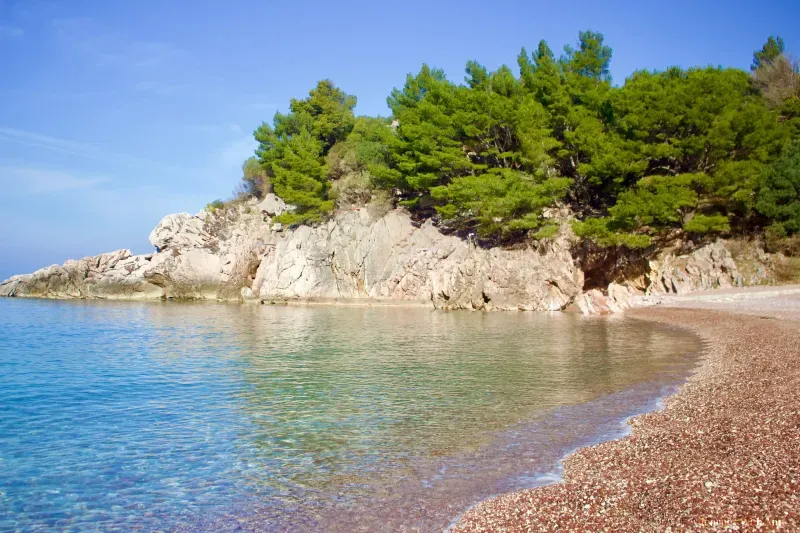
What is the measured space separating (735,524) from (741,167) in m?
37.5

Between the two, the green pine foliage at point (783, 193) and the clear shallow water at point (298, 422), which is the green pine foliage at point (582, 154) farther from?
the clear shallow water at point (298, 422)

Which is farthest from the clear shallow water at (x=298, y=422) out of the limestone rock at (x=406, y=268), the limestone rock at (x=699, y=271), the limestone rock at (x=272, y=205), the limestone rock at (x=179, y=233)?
the limestone rock at (x=272, y=205)

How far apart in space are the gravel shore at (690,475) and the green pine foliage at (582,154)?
91.3ft

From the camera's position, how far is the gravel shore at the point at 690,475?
624 cm

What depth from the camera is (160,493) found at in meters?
8.28

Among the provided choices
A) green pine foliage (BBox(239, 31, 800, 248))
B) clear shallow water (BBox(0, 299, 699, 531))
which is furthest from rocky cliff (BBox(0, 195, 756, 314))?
clear shallow water (BBox(0, 299, 699, 531))

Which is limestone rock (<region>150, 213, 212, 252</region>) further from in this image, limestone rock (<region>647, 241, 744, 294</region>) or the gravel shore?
the gravel shore

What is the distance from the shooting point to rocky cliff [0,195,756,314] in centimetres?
4094

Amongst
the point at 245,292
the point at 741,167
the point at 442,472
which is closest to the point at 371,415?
the point at 442,472

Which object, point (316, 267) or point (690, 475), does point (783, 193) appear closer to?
point (690, 475)

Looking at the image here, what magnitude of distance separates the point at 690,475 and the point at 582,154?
138 ft

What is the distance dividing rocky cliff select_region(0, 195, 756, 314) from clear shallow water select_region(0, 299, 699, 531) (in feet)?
55.3

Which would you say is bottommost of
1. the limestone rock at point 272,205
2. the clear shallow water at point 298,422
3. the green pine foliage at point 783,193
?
the clear shallow water at point 298,422

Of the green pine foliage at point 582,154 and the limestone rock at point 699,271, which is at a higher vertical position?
the green pine foliage at point 582,154
